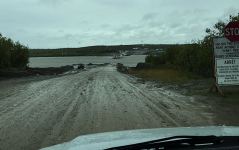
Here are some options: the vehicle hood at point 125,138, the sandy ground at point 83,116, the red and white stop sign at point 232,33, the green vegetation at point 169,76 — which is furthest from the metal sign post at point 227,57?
the vehicle hood at point 125,138

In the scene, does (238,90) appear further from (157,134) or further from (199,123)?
(157,134)

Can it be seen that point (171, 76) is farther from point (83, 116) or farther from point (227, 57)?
point (83, 116)

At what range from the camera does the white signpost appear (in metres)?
22.5

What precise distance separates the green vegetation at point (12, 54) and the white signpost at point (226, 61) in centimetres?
3688

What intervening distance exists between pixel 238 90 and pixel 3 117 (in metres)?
11.2

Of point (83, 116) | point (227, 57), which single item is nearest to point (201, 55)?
point (227, 57)

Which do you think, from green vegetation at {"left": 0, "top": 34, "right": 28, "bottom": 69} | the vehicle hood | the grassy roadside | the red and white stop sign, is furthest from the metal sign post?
green vegetation at {"left": 0, "top": 34, "right": 28, "bottom": 69}

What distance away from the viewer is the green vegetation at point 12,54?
187ft

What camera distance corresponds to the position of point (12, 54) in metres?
66.1

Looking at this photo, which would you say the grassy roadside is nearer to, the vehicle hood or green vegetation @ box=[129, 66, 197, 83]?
green vegetation @ box=[129, 66, 197, 83]

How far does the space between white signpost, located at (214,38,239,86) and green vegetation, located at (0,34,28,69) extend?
121 ft

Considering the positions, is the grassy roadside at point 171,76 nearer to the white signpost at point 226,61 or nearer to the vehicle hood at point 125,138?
the white signpost at point 226,61

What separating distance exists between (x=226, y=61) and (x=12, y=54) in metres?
46.5

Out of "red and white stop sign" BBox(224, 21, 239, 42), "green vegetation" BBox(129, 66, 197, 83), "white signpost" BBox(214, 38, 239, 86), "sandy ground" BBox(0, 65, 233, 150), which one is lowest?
"green vegetation" BBox(129, 66, 197, 83)
